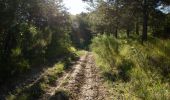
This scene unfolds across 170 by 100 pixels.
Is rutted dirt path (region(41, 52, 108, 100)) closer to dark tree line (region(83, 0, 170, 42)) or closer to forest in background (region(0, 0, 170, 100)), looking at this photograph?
forest in background (region(0, 0, 170, 100))

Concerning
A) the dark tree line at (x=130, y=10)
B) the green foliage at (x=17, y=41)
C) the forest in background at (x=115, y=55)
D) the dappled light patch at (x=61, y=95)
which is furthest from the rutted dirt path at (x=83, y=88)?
the dark tree line at (x=130, y=10)

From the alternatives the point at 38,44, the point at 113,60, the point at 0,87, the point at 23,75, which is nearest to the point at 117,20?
the point at 38,44

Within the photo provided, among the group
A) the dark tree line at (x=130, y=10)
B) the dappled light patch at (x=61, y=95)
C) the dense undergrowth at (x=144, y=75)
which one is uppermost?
the dark tree line at (x=130, y=10)

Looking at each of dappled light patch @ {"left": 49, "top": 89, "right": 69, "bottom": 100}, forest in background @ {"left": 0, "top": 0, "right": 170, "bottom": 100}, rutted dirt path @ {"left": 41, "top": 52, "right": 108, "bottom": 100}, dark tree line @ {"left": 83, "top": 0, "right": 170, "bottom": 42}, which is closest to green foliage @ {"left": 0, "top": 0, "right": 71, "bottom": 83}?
forest in background @ {"left": 0, "top": 0, "right": 170, "bottom": 100}

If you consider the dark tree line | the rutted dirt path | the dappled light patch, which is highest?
the dark tree line

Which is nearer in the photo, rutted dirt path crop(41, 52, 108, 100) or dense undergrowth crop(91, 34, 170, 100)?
dense undergrowth crop(91, 34, 170, 100)

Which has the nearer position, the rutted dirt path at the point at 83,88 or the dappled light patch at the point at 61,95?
the dappled light patch at the point at 61,95

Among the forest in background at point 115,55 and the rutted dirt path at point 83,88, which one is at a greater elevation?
the forest in background at point 115,55

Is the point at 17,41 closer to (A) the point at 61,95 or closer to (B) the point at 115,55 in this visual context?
(B) the point at 115,55

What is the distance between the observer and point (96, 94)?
38.8ft

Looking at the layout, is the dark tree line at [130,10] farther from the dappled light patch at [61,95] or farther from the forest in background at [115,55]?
the dappled light patch at [61,95]

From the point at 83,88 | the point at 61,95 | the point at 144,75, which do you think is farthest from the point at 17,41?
the point at 144,75

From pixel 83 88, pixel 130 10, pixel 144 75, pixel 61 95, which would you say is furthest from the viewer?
pixel 130 10

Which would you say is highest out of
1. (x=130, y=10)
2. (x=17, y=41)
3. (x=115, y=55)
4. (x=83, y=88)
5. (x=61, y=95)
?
(x=130, y=10)
